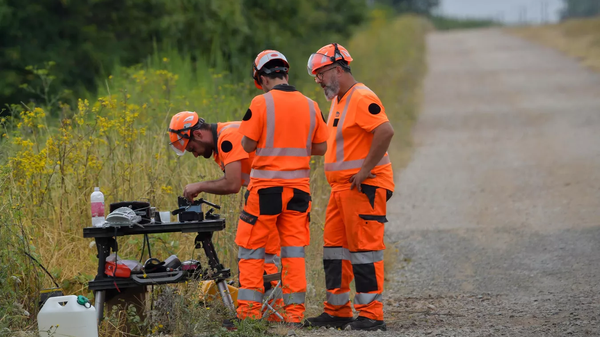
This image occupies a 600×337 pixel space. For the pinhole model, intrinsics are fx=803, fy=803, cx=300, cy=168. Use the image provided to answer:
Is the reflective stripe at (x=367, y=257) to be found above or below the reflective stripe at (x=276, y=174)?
below

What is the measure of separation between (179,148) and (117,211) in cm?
73

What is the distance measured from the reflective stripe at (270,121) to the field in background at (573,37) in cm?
2454

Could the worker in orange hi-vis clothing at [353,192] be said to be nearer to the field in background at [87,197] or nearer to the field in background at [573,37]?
the field in background at [87,197]

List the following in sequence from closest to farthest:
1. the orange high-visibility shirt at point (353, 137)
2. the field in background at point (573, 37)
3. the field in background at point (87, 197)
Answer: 1. the field in background at point (87, 197)
2. the orange high-visibility shirt at point (353, 137)
3. the field in background at point (573, 37)

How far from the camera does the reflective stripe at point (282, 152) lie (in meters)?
6.22

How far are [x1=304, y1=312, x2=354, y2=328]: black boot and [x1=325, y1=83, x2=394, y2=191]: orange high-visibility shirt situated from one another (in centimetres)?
108

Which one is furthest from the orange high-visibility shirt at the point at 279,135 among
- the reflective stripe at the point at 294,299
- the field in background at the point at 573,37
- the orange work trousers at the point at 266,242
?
the field in background at the point at 573,37

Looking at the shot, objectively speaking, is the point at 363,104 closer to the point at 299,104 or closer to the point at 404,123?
the point at 299,104

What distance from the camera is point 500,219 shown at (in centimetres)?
1102

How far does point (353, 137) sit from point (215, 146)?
3.72 feet

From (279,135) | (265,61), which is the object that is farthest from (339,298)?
(265,61)

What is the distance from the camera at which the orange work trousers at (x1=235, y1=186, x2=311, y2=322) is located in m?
6.16

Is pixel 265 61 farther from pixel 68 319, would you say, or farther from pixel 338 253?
pixel 68 319

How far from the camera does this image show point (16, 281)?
6504 millimetres
